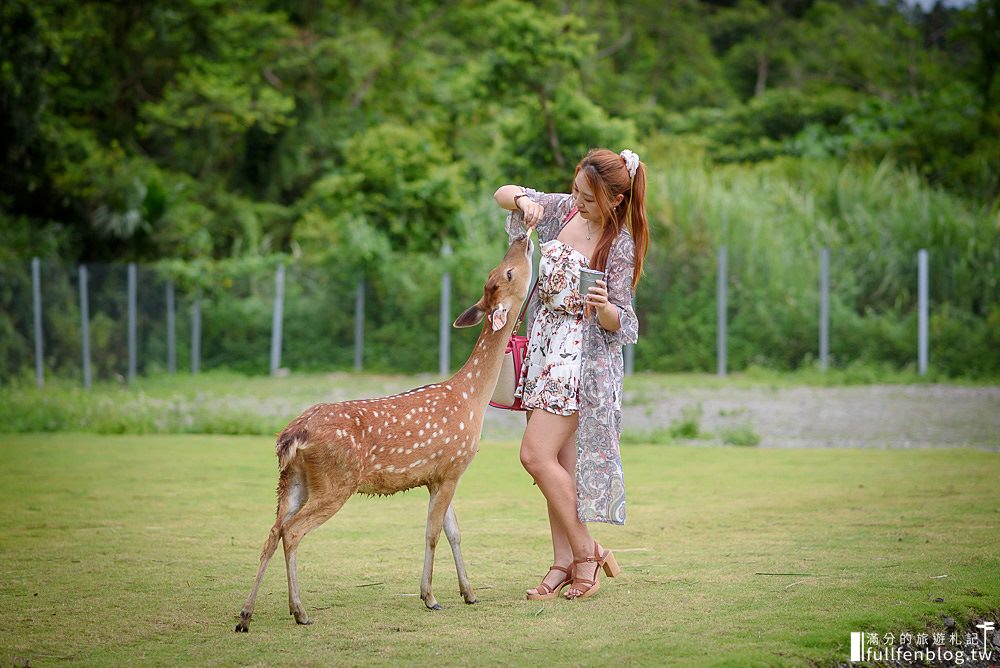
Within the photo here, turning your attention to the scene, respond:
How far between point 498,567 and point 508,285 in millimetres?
1705

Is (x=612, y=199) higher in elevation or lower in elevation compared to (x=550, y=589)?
higher

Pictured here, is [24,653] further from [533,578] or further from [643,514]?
[643,514]

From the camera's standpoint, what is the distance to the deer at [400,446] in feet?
18.2

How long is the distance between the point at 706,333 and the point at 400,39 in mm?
16006

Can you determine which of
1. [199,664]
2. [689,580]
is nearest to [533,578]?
[689,580]

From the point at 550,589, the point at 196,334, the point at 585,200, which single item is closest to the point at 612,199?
the point at 585,200

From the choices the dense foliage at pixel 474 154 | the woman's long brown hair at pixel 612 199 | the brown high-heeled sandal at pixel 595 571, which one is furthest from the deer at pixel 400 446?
the dense foliage at pixel 474 154

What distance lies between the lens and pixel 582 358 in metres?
6.30

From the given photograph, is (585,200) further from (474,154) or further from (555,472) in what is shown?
(474,154)

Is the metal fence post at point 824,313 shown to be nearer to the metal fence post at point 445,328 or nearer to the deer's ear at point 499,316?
the metal fence post at point 445,328

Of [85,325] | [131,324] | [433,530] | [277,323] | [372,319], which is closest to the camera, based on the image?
[433,530]

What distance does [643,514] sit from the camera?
28.8 feet

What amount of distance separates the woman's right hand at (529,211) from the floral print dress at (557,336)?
0.18 meters

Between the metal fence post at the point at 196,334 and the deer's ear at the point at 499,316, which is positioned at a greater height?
the deer's ear at the point at 499,316
